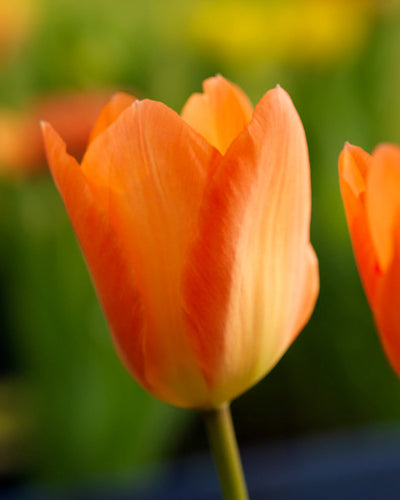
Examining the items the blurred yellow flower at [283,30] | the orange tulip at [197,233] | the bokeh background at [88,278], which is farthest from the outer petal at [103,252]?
the blurred yellow flower at [283,30]

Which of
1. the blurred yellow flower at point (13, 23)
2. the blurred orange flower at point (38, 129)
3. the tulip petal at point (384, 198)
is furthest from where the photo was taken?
the blurred yellow flower at point (13, 23)

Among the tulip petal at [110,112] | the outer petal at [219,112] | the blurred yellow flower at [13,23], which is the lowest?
the outer petal at [219,112]

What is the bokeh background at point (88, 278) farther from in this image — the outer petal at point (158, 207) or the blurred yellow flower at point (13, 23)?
the outer petal at point (158, 207)

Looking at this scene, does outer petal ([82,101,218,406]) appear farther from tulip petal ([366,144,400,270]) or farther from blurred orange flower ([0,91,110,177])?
blurred orange flower ([0,91,110,177])

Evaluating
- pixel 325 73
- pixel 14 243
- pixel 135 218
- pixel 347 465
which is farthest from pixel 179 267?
pixel 325 73

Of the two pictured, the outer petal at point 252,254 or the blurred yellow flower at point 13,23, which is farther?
the blurred yellow flower at point 13,23

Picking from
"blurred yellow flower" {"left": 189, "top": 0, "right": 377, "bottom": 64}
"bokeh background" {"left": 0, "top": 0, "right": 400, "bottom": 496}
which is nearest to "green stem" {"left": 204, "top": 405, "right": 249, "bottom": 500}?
"bokeh background" {"left": 0, "top": 0, "right": 400, "bottom": 496}

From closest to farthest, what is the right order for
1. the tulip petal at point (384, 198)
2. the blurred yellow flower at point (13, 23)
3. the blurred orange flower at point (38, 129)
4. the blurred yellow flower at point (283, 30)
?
1. the tulip petal at point (384, 198)
2. the blurred orange flower at point (38, 129)
3. the blurred yellow flower at point (13, 23)
4. the blurred yellow flower at point (283, 30)

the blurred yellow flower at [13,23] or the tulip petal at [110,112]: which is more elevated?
the blurred yellow flower at [13,23]
